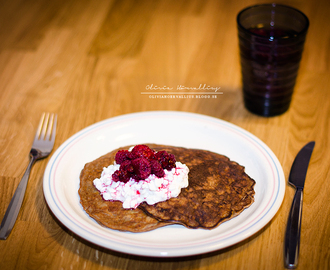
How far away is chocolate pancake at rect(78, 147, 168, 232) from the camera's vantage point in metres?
1.26

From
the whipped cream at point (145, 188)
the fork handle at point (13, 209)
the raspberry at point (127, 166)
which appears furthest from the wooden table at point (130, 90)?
the raspberry at point (127, 166)

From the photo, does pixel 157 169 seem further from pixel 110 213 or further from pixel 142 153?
pixel 110 213

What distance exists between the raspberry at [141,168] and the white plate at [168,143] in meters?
0.20

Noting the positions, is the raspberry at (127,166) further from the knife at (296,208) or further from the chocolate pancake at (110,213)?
the knife at (296,208)

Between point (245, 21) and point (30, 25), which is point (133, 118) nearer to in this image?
point (245, 21)

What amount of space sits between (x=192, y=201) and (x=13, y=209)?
703 millimetres

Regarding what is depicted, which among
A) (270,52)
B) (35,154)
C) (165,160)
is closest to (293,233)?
(165,160)

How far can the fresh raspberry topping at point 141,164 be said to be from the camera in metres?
1.32

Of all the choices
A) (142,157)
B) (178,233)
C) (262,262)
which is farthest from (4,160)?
(262,262)

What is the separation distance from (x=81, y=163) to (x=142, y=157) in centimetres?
36

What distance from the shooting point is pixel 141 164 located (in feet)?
4.31

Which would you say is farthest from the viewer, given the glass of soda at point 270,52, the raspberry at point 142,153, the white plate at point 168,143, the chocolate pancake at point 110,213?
the glass of soda at point 270,52

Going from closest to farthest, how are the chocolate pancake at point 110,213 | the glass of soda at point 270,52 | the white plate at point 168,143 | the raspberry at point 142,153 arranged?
the white plate at point 168,143
the chocolate pancake at point 110,213
the raspberry at point 142,153
the glass of soda at point 270,52

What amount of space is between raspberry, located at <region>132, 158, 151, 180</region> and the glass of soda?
2.54ft
